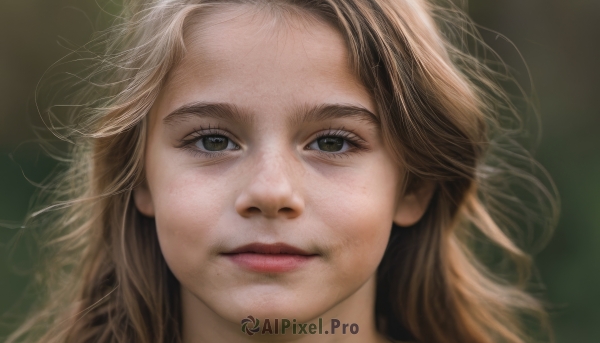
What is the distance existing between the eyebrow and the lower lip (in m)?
0.36

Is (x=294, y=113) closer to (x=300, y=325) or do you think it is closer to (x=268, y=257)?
(x=268, y=257)

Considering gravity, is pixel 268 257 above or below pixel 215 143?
below

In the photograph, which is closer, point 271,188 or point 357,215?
point 271,188

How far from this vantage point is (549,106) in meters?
3.77

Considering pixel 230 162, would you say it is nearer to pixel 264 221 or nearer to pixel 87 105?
pixel 264 221

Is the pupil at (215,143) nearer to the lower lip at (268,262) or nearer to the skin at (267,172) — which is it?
the skin at (267,172)

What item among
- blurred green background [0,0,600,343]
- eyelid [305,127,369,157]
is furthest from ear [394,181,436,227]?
blurred green background [0,0,600,343]

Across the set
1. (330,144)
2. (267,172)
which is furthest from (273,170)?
(330,144)

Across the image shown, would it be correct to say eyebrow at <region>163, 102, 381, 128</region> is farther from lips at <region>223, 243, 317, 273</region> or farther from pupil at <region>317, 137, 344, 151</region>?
lips at <region>223, 243, 317, 273</region>

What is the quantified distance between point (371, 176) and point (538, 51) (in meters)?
2.35

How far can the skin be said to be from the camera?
1818 millimetres

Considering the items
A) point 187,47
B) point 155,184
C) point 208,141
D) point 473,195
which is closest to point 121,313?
point 155,184

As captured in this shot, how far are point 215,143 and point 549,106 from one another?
246 cm

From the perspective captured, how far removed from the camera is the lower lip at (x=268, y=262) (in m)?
1.81
